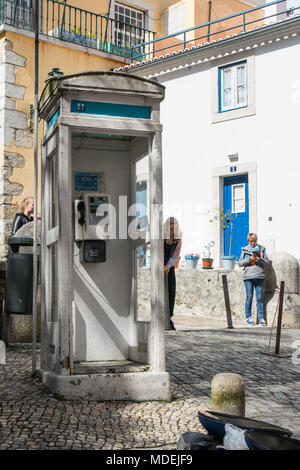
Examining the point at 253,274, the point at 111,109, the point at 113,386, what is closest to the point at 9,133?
the point at 253,274

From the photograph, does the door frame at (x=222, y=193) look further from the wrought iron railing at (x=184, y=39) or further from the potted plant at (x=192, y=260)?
the wrought iron railing at (x=184, y=39)

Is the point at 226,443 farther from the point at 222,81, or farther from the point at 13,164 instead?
the point at 222,81

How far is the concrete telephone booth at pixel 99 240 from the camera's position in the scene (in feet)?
20.7

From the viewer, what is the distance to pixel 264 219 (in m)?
18.0

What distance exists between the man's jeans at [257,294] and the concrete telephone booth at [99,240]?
7312mm

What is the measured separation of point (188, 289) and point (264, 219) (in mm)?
3054

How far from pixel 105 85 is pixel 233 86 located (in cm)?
1337

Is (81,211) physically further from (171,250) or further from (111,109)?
(171,250)

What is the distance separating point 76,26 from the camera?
67.5 feet

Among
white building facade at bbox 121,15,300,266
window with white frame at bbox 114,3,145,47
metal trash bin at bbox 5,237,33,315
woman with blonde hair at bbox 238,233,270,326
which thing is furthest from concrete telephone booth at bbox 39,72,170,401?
window with white frame at bbox 114,3,145,47

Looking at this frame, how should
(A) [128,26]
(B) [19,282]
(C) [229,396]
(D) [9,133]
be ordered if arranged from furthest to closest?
(A) [128,26], (D) [9,133], (B) [19,282], (C) [229,396]

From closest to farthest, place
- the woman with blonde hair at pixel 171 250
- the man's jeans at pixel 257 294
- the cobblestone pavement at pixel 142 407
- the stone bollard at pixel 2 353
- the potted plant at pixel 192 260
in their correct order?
the cobblestone pavement at pixel 142 407 → the stone bollard at pixel 2 353 → the woman with blonde hair at pixel 171 250 → the man's jeans at pixel 257 294 → the potted plant at pixel 192 260

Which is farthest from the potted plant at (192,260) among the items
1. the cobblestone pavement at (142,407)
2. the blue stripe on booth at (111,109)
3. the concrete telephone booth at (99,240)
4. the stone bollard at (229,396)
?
the stone bollard at (229,396)
